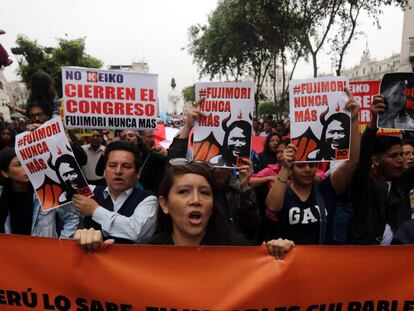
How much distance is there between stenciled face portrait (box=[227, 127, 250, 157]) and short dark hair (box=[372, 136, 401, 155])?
101 centimetres

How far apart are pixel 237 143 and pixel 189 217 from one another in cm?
132

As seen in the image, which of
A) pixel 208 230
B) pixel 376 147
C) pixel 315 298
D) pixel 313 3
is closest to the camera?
pixel 315 298

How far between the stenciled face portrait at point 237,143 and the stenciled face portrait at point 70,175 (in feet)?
3.88

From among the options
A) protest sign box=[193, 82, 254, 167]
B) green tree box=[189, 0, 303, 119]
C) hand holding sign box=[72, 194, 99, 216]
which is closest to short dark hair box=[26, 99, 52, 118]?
protest sign box=[193, 82, 254, 167]

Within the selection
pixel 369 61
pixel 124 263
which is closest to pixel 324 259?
pixel 124 263

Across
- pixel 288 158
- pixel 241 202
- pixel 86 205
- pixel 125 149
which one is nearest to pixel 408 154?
pixel 288 158

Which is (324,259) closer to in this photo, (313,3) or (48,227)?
(48,227)

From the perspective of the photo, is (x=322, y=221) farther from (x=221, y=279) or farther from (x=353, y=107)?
(x=221, y=279)

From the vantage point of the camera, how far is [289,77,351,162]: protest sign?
3.15m

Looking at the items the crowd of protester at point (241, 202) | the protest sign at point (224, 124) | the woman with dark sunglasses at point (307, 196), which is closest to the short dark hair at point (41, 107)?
the crowd of protester at point (241, 202)

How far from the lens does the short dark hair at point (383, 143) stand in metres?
3.44

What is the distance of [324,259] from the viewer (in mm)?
2184

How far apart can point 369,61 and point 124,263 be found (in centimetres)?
13206

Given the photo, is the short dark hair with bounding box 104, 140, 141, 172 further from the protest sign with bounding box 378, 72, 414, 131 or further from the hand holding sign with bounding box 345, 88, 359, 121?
the protest sign with bounding box 378, 72, 414, 131
